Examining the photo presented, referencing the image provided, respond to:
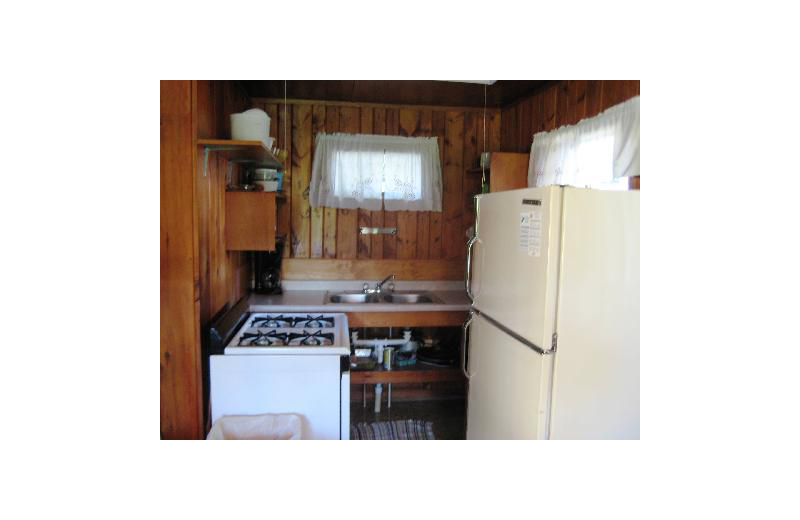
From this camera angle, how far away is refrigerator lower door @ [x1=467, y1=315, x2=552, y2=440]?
184 cm

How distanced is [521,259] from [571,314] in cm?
28

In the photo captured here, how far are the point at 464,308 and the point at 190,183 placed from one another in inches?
75.8

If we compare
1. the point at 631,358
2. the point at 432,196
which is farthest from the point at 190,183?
the point at 432,196

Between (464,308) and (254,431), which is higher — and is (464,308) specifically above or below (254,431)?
above

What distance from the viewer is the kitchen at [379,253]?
6.16 ft

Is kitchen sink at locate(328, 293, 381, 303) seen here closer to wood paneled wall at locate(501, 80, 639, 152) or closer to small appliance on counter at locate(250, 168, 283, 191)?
small appliance on counter at locate(250, 168, 283, 191)

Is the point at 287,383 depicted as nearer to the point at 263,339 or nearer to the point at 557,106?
the point at 263,339

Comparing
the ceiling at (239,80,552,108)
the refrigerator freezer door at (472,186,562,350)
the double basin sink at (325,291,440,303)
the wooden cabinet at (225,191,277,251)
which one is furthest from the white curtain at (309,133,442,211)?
the refrigerator freezer door at (472,186,562,350)

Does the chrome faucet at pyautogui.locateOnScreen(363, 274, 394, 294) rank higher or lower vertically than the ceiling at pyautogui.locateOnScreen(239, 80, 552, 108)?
lower

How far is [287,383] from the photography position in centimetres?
215

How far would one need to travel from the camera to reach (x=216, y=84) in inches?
92.5

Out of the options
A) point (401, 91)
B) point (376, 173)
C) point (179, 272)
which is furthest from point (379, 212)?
point (179, 272)

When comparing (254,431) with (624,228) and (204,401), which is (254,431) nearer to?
(204,401)

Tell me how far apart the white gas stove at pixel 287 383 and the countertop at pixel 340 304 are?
82cm
